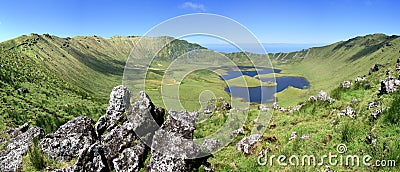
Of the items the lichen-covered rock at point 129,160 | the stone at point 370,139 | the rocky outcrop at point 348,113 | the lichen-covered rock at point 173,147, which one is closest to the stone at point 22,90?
the lichen-covered rock at point 129,160

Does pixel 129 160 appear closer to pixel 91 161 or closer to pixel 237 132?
pixel 91 161

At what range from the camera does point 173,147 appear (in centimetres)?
1362

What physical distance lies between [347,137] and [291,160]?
342cm

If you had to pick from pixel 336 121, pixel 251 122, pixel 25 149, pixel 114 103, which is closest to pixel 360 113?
pixel 336 121

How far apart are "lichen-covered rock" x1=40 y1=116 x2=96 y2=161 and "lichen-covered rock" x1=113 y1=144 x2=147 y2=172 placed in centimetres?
224

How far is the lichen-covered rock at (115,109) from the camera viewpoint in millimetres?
19469

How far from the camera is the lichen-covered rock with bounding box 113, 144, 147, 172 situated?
14617mm

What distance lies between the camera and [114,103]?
1970 cm

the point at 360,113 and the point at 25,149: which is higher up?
the point at 360,113

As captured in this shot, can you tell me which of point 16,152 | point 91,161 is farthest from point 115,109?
point 16,152

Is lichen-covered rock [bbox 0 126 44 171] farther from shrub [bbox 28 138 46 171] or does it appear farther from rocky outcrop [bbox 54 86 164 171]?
rocky outcrop [bbox 54 86 164 171]

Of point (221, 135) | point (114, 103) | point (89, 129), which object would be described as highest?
point (114, 103)

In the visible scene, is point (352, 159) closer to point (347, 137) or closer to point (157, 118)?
point (347, 137)

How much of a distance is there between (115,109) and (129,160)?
20.0 feet
